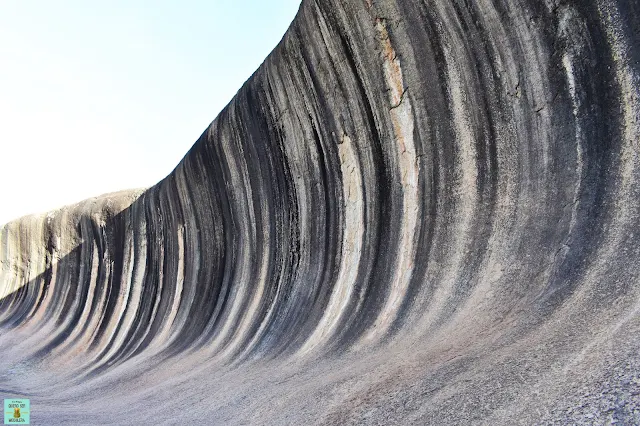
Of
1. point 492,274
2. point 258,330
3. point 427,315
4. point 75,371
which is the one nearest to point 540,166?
point 492,274

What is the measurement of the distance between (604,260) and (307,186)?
12.7 ft

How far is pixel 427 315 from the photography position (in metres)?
3.99

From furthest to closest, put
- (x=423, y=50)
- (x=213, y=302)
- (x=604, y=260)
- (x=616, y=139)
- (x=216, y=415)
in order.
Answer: (x=213, y=302) < (x=423, y=50) < (x=216, y=415) < (x=616, y=139) < (x=604, y=260)

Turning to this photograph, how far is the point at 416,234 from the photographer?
15.5ft

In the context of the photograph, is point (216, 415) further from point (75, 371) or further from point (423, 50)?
point (75, 371)
